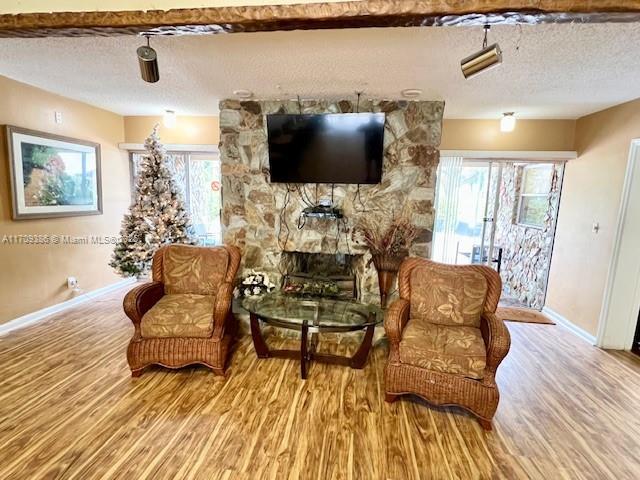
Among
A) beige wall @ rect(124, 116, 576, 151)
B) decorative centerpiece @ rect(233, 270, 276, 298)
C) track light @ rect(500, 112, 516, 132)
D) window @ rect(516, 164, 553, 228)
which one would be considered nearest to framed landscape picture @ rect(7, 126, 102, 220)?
beige wall @ rect(124, 116, 576, 151)

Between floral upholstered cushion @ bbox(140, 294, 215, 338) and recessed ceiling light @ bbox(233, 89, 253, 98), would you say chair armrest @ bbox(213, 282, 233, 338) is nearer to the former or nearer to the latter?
floral upholstered cushion @ bbox(140, 294, 215, 338)

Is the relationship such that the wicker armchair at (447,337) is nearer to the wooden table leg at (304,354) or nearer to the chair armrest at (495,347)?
the chair armrest at (495,347)

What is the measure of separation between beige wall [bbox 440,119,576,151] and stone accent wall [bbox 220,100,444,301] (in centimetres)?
103

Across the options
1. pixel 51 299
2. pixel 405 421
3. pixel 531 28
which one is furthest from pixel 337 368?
pixel 51 299

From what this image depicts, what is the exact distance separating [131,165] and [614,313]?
6.36 m

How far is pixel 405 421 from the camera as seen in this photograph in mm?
2111

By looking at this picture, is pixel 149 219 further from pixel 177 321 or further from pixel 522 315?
pixel 522 315

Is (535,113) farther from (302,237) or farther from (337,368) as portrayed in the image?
(337,368)

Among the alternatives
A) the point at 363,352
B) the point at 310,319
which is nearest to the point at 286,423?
the point at 310,319

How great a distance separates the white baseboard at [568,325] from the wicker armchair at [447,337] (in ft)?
6.33

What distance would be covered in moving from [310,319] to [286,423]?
76cm

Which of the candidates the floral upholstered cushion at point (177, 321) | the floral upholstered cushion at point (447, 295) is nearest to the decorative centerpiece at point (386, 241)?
the floral upholstered cushion at point (447, 295)

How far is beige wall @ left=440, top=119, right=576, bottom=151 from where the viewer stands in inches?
153

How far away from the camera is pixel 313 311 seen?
2.74 metres
